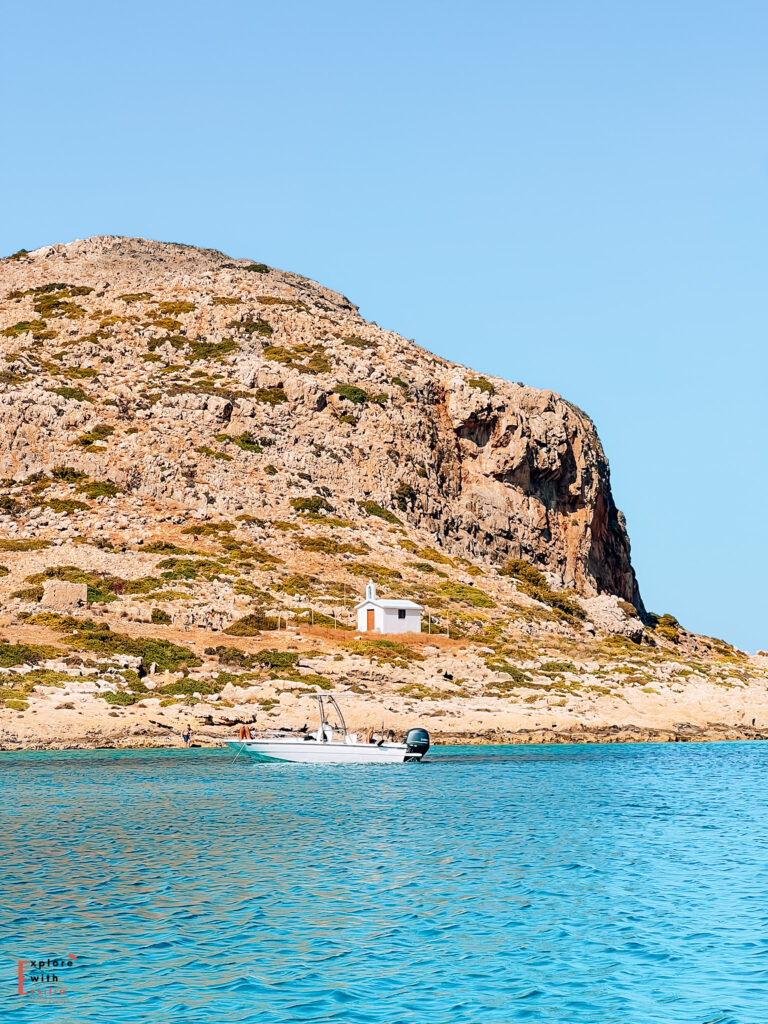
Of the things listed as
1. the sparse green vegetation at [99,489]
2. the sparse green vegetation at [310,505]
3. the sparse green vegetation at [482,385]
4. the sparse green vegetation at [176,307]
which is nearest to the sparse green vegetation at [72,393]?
the sparse green vegetation at [99,489]

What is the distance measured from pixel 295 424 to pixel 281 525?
14586 millimetres

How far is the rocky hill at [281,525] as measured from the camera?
189 ft

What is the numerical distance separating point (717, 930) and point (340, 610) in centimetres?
5436

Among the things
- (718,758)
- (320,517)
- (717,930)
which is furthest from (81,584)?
(717,930)

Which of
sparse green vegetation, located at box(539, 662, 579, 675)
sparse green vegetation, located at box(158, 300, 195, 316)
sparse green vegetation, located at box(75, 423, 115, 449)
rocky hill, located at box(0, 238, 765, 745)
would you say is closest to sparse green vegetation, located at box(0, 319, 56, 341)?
rocky hill, located at box(0, 238, 765, 745)

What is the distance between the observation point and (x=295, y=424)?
95.6 m

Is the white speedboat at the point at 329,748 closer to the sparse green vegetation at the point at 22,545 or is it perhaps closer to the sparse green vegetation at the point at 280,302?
the sparse green vegetation at the point at 22,545

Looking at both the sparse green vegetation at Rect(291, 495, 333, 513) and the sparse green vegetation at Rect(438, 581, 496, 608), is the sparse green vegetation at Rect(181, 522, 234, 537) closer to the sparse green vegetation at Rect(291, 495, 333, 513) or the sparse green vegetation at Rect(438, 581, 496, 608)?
the sparse green vegetation at Rect(291, 495, 333, 513)

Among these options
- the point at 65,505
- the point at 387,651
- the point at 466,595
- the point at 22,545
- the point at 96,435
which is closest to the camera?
the point at 387,651

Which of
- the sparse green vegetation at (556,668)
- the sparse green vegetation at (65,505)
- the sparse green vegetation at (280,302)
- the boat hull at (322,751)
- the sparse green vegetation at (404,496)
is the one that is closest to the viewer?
the boat hull at (322,751)

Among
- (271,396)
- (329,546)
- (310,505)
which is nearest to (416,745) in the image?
(329,546)

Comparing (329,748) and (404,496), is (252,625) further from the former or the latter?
(404,496)

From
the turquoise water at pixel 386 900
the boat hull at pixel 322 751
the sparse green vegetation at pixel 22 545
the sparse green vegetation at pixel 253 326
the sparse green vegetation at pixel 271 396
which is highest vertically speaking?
the sparse green vegetation at pixel 253 326

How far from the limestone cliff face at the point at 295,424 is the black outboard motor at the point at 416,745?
4177cm
